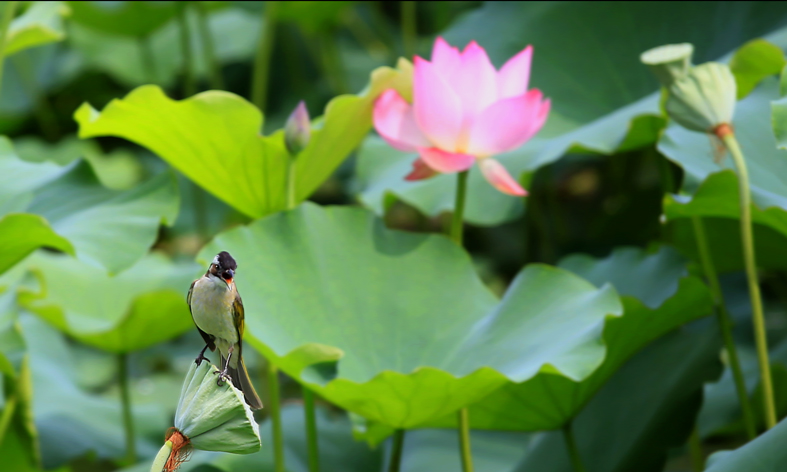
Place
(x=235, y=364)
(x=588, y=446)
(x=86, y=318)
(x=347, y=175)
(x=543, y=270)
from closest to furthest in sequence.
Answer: (x=235, y=364) < (x=543, y=270) < (x=588, y=446) < (x=86, y=318) < (x=347, y=175)

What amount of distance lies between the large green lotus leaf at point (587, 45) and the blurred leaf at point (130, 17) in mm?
662

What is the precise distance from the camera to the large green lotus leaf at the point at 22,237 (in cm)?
68

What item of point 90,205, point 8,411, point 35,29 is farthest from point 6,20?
point 8,411

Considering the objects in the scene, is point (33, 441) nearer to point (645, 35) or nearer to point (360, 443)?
point (360, 443)

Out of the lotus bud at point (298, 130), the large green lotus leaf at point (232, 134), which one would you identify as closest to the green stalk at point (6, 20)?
the large green lotus leaf at point (232, 134)

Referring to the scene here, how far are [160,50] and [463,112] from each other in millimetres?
1788

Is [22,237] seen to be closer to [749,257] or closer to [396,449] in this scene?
[396,449]

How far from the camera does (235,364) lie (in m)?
0.30

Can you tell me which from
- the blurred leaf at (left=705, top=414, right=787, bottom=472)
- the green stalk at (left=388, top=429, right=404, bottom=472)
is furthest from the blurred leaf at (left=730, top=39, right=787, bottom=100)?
the green stalk at (left=388, top=429, right=404, bottom=472)

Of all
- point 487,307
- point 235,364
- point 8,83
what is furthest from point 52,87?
point 235,364

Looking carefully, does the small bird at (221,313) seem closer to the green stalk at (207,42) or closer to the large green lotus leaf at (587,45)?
the large green lotus leaf at (587,45)

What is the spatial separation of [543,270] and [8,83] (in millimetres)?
2221

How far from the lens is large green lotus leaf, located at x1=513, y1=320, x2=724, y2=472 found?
2.93 feet

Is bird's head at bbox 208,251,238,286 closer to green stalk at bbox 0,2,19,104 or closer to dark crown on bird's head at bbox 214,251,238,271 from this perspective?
dark crown on bird's head at bbox 214,251,238,271
